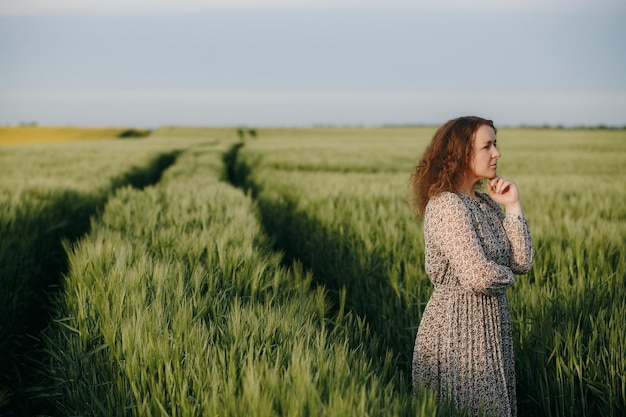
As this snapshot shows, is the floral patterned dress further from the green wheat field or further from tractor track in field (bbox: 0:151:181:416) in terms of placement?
tractor track in field (bbox: 0:151:181:416)

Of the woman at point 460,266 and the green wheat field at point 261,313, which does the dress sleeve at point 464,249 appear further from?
the green wheat field at point 261,313

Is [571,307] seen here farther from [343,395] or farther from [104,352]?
[104,352]

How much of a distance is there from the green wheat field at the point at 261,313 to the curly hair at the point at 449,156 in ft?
2.48

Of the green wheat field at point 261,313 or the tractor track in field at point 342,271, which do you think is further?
the tractor track in field at point 342,271

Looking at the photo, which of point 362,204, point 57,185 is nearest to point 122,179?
point 57,185

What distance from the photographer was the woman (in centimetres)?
226

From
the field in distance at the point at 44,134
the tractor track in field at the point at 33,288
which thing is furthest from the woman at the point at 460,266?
the field in distance at the point at 44,134

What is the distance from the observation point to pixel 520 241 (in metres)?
2.33

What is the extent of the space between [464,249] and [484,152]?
438mm

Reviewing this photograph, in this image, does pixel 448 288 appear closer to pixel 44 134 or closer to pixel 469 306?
pixel 469 306

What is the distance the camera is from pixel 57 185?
8.01m

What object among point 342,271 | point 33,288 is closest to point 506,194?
point 342,271

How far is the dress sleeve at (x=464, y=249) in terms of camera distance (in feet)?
7.02

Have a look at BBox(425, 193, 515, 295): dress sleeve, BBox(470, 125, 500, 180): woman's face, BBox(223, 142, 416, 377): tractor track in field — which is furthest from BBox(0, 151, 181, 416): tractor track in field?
BBox(470, 125, 500, 180): woman's face
